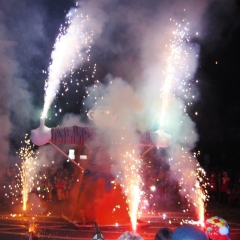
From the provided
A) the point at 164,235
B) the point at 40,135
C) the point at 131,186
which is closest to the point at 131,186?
the point at 131,186

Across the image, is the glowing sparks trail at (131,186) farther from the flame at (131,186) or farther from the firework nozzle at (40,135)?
the firework nozzle at (40,135)

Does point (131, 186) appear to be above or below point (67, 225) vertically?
above

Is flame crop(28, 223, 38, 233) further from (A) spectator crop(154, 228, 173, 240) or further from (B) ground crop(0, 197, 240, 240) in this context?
(A) spectator crop(154, 228, 173, 240)

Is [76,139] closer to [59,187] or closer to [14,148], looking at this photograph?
[59,187]

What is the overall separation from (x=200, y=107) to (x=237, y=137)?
2.22m

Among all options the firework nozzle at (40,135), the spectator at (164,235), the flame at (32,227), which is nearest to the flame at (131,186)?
the firework nozzle at (40,135)

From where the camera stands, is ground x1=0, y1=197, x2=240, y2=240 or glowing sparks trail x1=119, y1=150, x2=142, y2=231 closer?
ground x1=0, y1=197, x2=240, y2=240

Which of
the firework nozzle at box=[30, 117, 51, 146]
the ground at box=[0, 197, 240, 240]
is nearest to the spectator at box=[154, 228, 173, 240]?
the ground at box=[0, 197, 240, 240]

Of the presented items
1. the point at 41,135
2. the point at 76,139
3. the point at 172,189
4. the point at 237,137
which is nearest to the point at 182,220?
the point at 76,139

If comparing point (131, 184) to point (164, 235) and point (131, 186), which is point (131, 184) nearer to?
point (131, 186)

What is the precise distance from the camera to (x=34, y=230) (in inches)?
296

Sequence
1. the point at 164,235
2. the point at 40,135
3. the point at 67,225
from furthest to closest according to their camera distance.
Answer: the point at 67,225, the point at 40,135, the point at 164,235

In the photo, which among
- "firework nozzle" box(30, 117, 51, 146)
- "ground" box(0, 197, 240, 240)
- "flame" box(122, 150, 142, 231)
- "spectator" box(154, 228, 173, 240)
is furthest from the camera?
"flame" box(122, 150, 142, 231)

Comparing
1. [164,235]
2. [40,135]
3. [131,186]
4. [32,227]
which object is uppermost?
[40,135]
